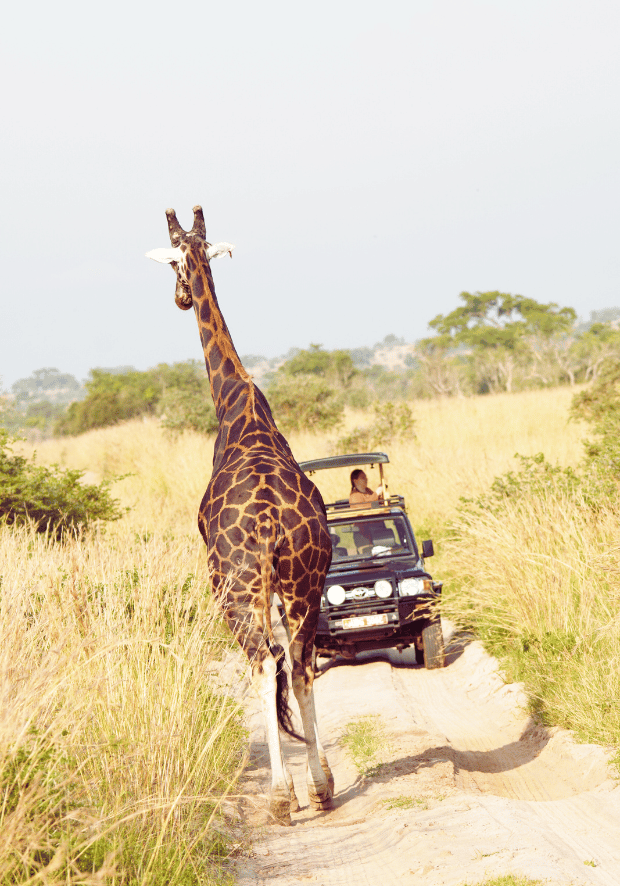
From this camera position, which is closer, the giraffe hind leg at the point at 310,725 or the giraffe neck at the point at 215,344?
the giraffe hind leg at the point at 310,725

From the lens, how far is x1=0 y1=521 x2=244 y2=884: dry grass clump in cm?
296

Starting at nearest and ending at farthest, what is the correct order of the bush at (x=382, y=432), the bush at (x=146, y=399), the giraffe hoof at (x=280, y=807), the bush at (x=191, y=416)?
the giraffe hoof at (x=280, y=807) < the bush at (x=382, y=432) < the bush at (x=191, y=416) < the bush at (x=146, y=399)

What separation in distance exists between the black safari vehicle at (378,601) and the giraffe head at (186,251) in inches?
117

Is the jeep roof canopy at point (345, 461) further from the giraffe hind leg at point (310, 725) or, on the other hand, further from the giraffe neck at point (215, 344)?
the giraffe hind leg at point (310, 725)

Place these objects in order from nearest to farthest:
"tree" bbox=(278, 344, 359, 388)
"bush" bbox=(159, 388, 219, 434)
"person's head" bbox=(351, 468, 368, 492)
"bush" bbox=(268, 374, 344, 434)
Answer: "person's head" bbox=(351, 468, 368, 492) → "bush" bbox=(268, 374, 344, 434) → "bush" bbox=(159, 388, 219, 434) → "tree" bbox=(278, 344, 359, 388)

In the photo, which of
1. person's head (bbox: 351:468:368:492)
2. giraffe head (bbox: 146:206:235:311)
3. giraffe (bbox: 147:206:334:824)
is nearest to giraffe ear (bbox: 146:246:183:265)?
giraffe head (bbox: 146:206:235:311)

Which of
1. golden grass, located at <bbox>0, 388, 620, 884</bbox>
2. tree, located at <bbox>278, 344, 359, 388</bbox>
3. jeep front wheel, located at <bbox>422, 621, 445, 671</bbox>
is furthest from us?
tree, located at <bbox>278, 344, 359, 388</bbox>

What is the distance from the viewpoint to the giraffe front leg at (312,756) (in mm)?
5133

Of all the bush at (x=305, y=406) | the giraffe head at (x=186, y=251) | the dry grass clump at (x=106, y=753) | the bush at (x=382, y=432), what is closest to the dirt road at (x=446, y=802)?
the dry grass clump at (x=106, y=753)

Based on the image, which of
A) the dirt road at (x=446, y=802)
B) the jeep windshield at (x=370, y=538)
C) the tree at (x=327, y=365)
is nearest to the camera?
the dirt road at (x=446, y=802)

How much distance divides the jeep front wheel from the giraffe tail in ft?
12.1

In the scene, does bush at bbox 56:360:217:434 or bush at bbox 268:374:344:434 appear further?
bush at bbox 56:360:217:434

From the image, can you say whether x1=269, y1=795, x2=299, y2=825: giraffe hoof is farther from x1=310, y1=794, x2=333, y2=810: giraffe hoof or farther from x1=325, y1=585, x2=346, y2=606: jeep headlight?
x1=325, y1=585, x2=346, y2=606: jeep headlight

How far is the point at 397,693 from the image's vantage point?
766cm
